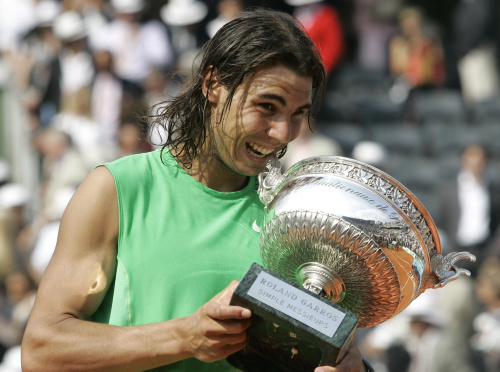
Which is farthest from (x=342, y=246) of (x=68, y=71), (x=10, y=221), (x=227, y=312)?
(x=68, y=71)

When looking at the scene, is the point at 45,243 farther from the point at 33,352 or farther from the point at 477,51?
the point at 477,51

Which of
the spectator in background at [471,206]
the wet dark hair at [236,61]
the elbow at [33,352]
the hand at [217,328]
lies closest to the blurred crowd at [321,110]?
the spectator in background at [471,206]

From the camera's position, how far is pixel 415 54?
8750mm

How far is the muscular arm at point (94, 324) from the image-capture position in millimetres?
1707

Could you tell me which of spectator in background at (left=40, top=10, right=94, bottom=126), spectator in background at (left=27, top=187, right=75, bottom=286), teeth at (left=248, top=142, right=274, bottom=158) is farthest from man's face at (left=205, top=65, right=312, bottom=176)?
spectator in background at (left=40, top=10, right=94, bottom=126)

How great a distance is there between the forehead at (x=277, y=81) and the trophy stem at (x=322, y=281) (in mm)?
390

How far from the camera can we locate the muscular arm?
5.60ft

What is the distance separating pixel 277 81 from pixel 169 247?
0.44 m

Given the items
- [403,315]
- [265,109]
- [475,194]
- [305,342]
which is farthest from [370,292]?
[475,194]

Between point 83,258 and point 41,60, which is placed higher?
point 83,258

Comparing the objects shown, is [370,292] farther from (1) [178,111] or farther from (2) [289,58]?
(1) [178,111]

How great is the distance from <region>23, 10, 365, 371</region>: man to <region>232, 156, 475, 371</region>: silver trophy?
0.27 feet

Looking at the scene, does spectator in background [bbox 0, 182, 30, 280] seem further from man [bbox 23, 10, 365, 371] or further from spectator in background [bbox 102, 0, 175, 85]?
man [bbox 23, 10, 365, 371]

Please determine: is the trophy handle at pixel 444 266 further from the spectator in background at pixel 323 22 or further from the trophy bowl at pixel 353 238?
the spectator in background at pixel 323 22
